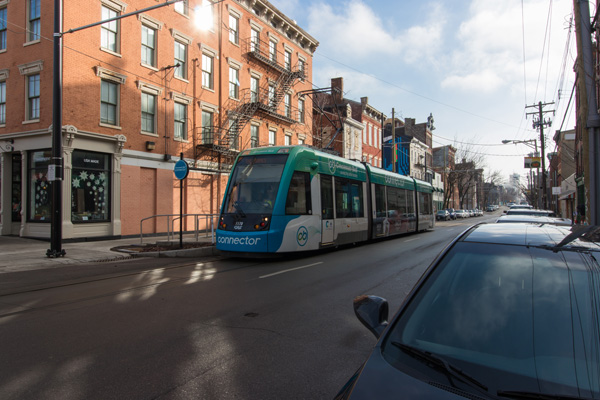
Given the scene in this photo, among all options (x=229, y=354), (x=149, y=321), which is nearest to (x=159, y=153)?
(x=149, y=321)

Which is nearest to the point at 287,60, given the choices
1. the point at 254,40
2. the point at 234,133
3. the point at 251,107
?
the point at 254,40

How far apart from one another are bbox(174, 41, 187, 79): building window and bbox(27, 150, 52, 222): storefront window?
25.5 feet

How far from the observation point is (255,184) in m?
11.2

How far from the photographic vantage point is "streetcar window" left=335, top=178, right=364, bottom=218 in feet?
43.8

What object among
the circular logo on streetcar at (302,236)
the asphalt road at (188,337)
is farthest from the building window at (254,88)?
the asphalt road at (188,337)

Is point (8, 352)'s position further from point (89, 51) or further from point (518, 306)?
point (89, 51)

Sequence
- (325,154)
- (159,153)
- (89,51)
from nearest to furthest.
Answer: (325,154), (89,51), (159,153)

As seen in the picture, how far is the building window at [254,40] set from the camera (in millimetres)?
25844

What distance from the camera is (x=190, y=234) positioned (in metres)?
20.1

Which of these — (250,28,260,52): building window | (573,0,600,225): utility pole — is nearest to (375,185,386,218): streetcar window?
(573,0,600,225): utility pole

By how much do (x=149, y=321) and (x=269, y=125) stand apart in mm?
23415

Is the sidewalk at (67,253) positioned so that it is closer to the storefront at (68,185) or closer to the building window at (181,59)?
the storefront at (68,185)

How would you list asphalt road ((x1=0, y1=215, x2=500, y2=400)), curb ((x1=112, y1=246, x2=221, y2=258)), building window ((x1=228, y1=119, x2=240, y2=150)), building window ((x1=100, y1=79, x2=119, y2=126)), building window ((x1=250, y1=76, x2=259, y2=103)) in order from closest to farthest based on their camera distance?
1. asphalt road ((x1=0, y1=215, x2=500, y2=400))
2. curb ((x1=112, y1=246, x2=221, y2=258))
3. building window ((x1=100, y1=79, x2=119, y2=126))
4. building window ((x1=228, y1=119, x2=240, y2=150))
5. building window ((x1=250, y1=76, x2=259, y2=103))

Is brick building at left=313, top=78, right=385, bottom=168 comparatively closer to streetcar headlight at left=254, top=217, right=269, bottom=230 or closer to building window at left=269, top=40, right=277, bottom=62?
building window at left=269, top=40, right=277, bottom=62
